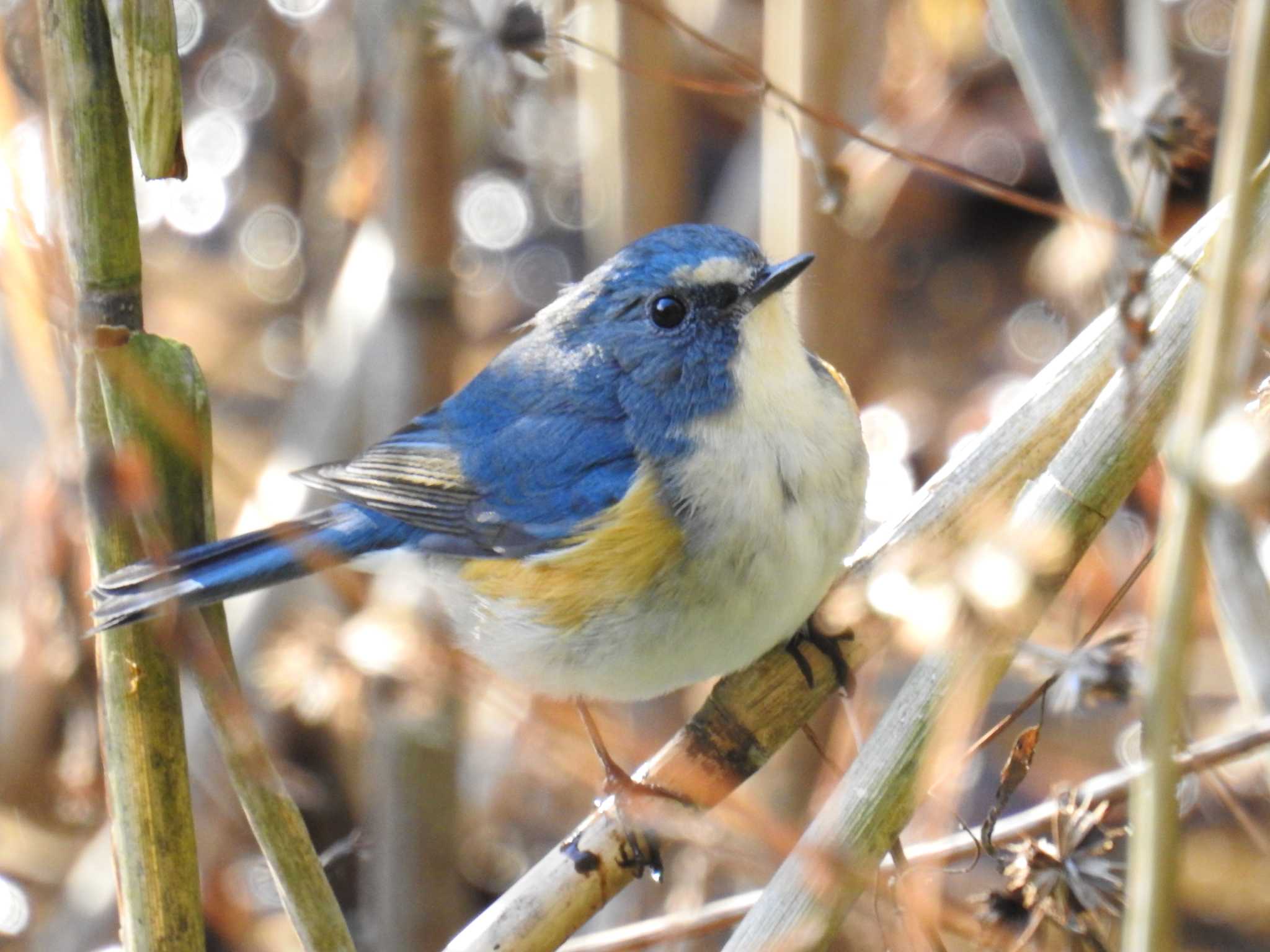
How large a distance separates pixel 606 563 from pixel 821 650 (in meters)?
0.34

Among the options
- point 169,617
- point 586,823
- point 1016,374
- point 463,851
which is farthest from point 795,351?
point 1016,374

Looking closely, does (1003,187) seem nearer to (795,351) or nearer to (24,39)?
(795,351)

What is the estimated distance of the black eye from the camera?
2096 mm

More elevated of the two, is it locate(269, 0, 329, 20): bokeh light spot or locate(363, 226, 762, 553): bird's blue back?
locate(269, 0, 329, 20): bokeh light spot

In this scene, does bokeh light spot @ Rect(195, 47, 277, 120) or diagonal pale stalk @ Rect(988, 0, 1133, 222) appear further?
bokeh light spot @ Rect(195, 47, 277, 120)

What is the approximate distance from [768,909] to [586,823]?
57cm

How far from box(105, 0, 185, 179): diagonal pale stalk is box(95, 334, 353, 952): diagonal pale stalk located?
0.19m

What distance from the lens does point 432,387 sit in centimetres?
278

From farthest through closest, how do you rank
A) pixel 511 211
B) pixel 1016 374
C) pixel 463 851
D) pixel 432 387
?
pixel 511 211 < pixel 1016 374 < pixel 463 851 < pixel 432 387

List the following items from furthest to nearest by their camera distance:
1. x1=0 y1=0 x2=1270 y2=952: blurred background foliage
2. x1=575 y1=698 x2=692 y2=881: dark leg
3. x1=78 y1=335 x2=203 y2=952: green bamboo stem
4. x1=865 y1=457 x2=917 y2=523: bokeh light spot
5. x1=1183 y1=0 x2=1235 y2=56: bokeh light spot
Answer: x1=1183 y1=0 x2=1235 y2=56: bokeh light spot
x1=865 y1=457 x2=917 y2=523: bokeh light spot
x1=0 y1=0 x2=1270 y2=952: blurred background foliage
x1=575 y1=698 x2=692 y2=881: dark leg
x1=78 y1=335 x2=203 y2=952: green bamboo stem

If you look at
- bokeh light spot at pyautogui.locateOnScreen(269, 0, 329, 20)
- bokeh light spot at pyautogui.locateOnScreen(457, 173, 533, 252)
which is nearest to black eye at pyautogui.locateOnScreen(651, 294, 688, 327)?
bokeh light spot at pyautogui.locateOnScreen(269, 0, 329, 20)

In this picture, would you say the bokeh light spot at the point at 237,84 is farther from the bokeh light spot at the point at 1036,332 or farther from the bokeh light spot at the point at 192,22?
the bokeh light spot at the point at 1036,332

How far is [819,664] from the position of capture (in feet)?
6.41

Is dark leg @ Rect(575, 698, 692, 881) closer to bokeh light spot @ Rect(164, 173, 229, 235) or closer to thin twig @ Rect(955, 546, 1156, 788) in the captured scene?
thin twig @ Rect(955, 546, 1156, 788)
